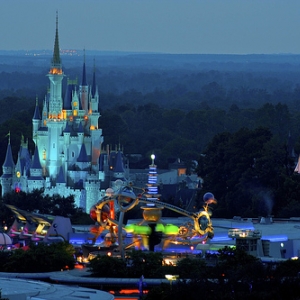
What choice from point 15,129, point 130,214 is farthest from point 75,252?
point 15,129

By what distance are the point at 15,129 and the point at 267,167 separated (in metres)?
34.4

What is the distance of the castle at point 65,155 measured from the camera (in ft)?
373

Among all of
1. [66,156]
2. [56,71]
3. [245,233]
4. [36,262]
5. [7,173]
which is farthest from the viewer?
[56,71]

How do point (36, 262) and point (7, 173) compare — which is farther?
point (7, 173)

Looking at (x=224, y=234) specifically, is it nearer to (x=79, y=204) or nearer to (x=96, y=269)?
(x=96, y=269)

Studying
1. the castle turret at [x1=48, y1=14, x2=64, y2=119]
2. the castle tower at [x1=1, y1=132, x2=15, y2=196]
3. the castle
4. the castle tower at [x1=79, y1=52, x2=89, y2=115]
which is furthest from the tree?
the castle tower at [x1=79, y1=52, x2=89, y2=115]

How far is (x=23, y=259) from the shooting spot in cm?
6731

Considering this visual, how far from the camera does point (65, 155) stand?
11631 cm

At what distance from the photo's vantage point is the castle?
11381 centimetres

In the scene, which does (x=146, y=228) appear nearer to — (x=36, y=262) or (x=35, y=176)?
(x=36, y=262)

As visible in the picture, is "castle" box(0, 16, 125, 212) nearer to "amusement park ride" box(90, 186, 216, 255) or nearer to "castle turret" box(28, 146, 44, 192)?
"castle turret" box(28, 146, 44, 192)

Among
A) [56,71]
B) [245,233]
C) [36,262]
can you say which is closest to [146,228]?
[245,233]

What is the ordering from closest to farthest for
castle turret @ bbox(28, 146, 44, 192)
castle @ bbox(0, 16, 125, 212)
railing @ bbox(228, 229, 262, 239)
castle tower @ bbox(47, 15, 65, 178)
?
railing @ bbox(228, 229, 262, 239)
castle turret @ bbox(28, 146, 44, 192)
castle @ bbox(0, 16, 125, 212)
castle tower @ bbox(47, 15, 65, 178)

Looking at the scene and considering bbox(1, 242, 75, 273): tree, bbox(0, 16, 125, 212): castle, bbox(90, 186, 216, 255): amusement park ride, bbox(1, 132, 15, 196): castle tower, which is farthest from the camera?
bbox(1, 132, 15, 196): castle tower
